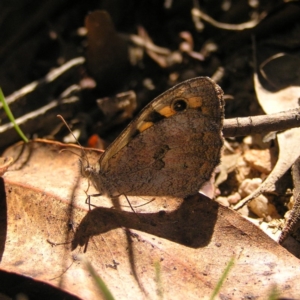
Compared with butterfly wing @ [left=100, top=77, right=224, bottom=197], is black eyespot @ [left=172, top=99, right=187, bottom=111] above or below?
above

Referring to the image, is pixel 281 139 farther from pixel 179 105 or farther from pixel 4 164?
pixel 4 164

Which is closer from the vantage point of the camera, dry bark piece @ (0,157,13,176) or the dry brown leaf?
the dry brown leaf

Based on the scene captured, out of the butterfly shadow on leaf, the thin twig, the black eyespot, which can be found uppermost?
the black eyespot

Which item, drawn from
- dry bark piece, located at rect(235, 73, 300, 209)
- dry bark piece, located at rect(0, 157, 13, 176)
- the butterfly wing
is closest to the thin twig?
the butterfly wing

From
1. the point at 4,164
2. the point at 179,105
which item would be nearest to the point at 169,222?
the point at 179,105

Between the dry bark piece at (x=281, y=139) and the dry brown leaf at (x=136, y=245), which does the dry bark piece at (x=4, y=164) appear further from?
the dry bark piece at (x=281, y=139)

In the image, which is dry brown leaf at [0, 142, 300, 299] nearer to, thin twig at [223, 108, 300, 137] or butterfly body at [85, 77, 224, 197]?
butterfly body at [85, 77, 224, 197]

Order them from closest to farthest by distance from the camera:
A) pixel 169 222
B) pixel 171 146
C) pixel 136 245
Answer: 1. pixel 136 245
2. pixel 169 222
3. pixel 171 146
